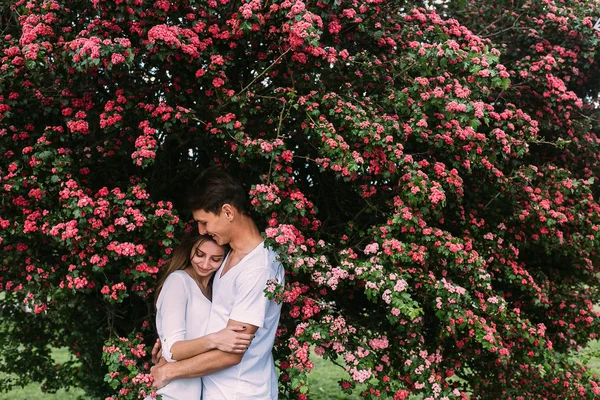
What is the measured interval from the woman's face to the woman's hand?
1.76ft

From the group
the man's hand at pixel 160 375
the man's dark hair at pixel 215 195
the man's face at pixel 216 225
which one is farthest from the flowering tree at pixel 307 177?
the man's face at pixel 216 225

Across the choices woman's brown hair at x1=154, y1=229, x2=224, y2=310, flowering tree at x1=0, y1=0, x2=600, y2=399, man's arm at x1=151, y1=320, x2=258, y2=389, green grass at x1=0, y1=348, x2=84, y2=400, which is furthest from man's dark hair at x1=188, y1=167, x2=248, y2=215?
green grass at x1=0, y1=348, x2=84, y2=400

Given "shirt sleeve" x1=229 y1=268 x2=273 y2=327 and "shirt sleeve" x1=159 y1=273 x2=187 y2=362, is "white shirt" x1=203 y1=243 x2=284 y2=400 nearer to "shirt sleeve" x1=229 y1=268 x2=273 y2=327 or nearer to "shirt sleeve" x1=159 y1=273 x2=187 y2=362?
"shirt sleeve" x1=229 y1=268 x2=273 y2=327

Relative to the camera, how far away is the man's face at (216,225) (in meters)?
3.32

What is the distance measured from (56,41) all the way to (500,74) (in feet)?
10.0

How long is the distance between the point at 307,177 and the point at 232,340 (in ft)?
6.92

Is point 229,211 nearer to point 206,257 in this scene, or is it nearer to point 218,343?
point 206,257

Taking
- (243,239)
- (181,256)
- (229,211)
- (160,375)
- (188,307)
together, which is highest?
(229,211)

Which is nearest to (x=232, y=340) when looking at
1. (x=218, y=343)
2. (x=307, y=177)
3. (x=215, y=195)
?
(x=218, y=343)

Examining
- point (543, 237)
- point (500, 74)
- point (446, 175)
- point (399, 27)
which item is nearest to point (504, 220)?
point (543, 237)

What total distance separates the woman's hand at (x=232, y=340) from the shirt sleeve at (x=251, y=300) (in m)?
0.06

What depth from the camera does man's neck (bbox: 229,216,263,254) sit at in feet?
11.1

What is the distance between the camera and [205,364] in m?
3.12

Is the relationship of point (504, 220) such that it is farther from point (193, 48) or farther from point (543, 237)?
point (193, 48)
